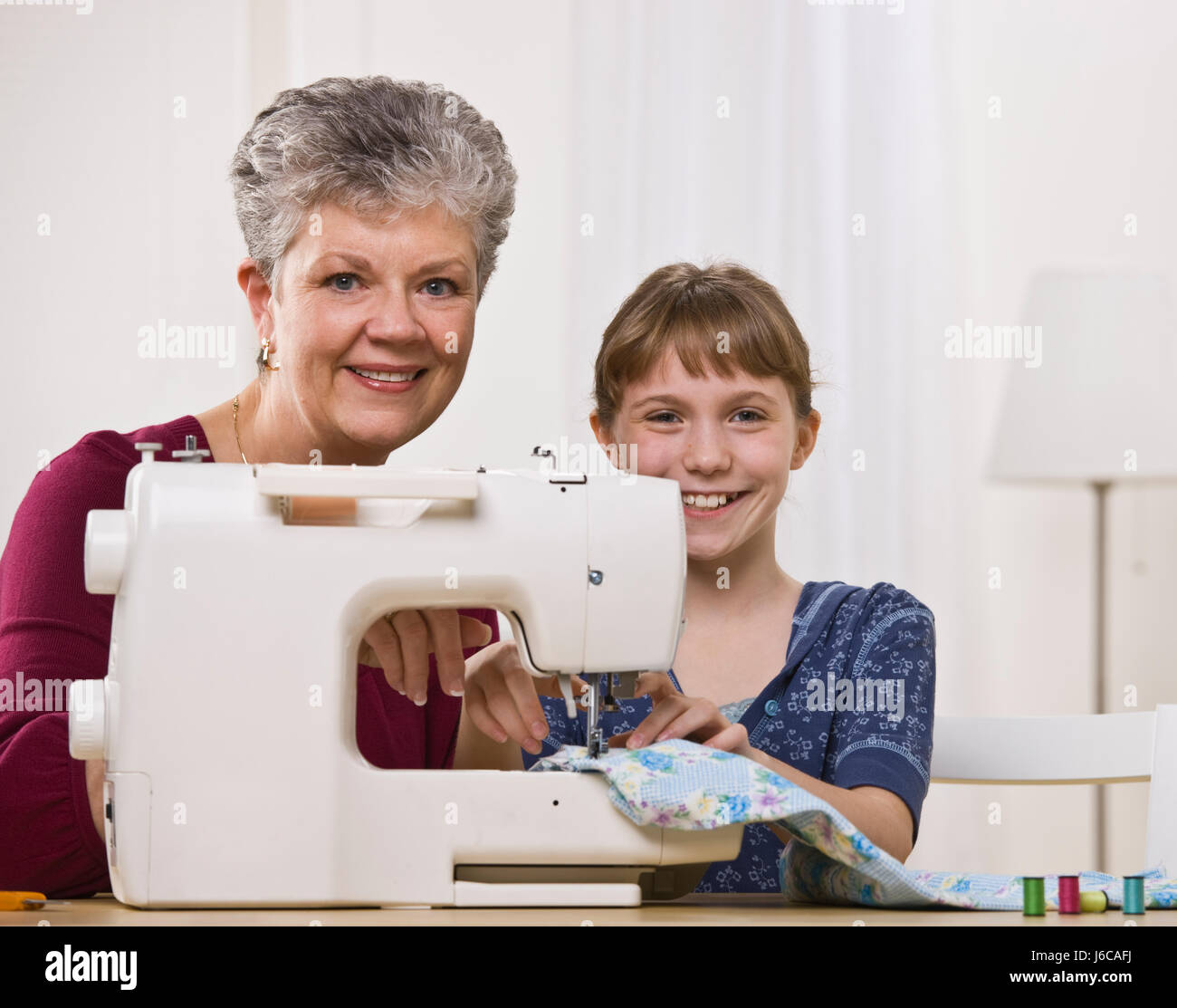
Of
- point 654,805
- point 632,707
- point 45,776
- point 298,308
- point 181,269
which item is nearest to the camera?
point 654,805

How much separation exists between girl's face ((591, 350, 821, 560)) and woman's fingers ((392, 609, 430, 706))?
0.43 metres

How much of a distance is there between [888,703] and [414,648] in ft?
1.65

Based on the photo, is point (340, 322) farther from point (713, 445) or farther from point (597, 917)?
point (597, 917)

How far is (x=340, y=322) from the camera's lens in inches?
58.8

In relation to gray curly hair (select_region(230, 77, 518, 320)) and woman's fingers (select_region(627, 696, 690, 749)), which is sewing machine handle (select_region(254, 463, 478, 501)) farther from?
gray curly hair (select_region(230, 77, 518, 320))

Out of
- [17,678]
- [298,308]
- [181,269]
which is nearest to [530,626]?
[17,678]

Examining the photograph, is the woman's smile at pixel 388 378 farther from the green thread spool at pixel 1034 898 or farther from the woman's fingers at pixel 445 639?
the green thread spool at pixel 1034 898

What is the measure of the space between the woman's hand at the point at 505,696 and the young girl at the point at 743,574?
0.41ft

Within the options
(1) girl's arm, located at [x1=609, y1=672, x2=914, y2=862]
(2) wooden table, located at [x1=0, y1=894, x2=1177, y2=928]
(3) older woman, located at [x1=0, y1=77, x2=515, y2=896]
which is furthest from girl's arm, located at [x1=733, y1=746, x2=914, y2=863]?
(3) older woman, located at [x1=0, y1=77, x2=515, y2=896]

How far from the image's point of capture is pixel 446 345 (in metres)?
1.53

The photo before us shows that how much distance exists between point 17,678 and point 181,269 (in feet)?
5.88

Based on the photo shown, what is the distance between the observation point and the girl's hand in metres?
1.14

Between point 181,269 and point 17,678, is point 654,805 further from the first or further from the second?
point 181,269

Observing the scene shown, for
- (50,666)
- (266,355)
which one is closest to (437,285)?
(266,355)
